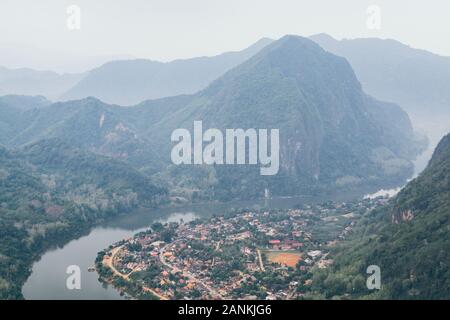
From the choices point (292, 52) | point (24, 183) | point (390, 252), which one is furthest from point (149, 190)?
point (292, 52)

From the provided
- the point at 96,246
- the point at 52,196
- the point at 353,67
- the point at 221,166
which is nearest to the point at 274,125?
the point at 221,166

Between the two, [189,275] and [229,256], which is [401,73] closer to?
[229,256]

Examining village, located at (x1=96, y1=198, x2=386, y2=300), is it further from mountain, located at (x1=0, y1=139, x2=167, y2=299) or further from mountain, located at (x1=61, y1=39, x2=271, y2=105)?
mountain, located at (x1=61, y1=39, x2=271, y2=105)

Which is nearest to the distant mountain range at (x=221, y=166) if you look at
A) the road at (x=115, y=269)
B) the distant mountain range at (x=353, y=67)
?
the road at (x=115, y=269)

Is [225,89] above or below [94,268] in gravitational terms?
above

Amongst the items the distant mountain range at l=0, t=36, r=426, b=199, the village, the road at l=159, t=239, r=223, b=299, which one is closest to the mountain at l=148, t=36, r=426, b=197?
the distant mountain range at l=0, t=36, r=426, b=199

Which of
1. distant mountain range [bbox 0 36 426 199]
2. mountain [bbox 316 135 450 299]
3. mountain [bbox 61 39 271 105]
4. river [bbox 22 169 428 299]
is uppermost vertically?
mountain [bbox 61 39 271 105]

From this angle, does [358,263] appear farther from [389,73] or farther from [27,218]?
[389,73]
